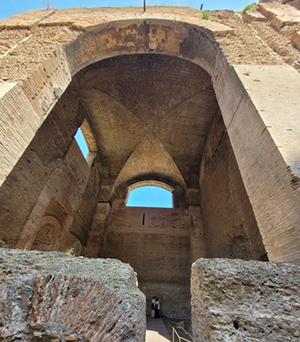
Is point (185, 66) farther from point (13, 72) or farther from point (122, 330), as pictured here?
point (122, 330)

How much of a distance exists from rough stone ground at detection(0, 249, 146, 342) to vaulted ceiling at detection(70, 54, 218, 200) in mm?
6207

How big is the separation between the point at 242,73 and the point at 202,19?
2593 millimetres

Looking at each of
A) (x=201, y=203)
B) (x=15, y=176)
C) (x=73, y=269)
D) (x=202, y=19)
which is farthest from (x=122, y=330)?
(x=201, y=203)

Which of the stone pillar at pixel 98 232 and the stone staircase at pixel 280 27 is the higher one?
the stone staircase at pixel 280 27

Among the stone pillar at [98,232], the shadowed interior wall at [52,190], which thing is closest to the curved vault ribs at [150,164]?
the stone pillar at [98,232]

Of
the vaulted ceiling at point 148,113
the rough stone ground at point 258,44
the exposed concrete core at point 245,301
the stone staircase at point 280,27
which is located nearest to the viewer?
the exposed concrete core at point 245,301

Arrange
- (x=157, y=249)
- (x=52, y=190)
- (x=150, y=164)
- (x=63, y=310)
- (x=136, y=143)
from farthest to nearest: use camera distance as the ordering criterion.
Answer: (x=150, y=164) → (x=136, y=143) → (x=157, y=249) → (x=52, y=190) → (x=63, y=310)

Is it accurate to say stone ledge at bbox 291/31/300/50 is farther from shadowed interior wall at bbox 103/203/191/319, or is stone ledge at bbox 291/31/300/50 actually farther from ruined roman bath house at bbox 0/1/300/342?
shadowed interior wall at bbox 103/203/191/319

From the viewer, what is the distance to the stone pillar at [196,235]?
7158 millimetres

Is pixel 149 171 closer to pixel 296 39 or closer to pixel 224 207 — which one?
pixel 224 207

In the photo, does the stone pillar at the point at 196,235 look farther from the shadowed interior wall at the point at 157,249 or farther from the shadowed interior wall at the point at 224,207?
the shadowed interior wall at the point at 157,249

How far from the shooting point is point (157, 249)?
7773 mm

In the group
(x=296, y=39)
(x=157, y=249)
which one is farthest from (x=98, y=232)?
(x=296, y=39)

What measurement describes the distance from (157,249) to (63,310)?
6934 millimetres
